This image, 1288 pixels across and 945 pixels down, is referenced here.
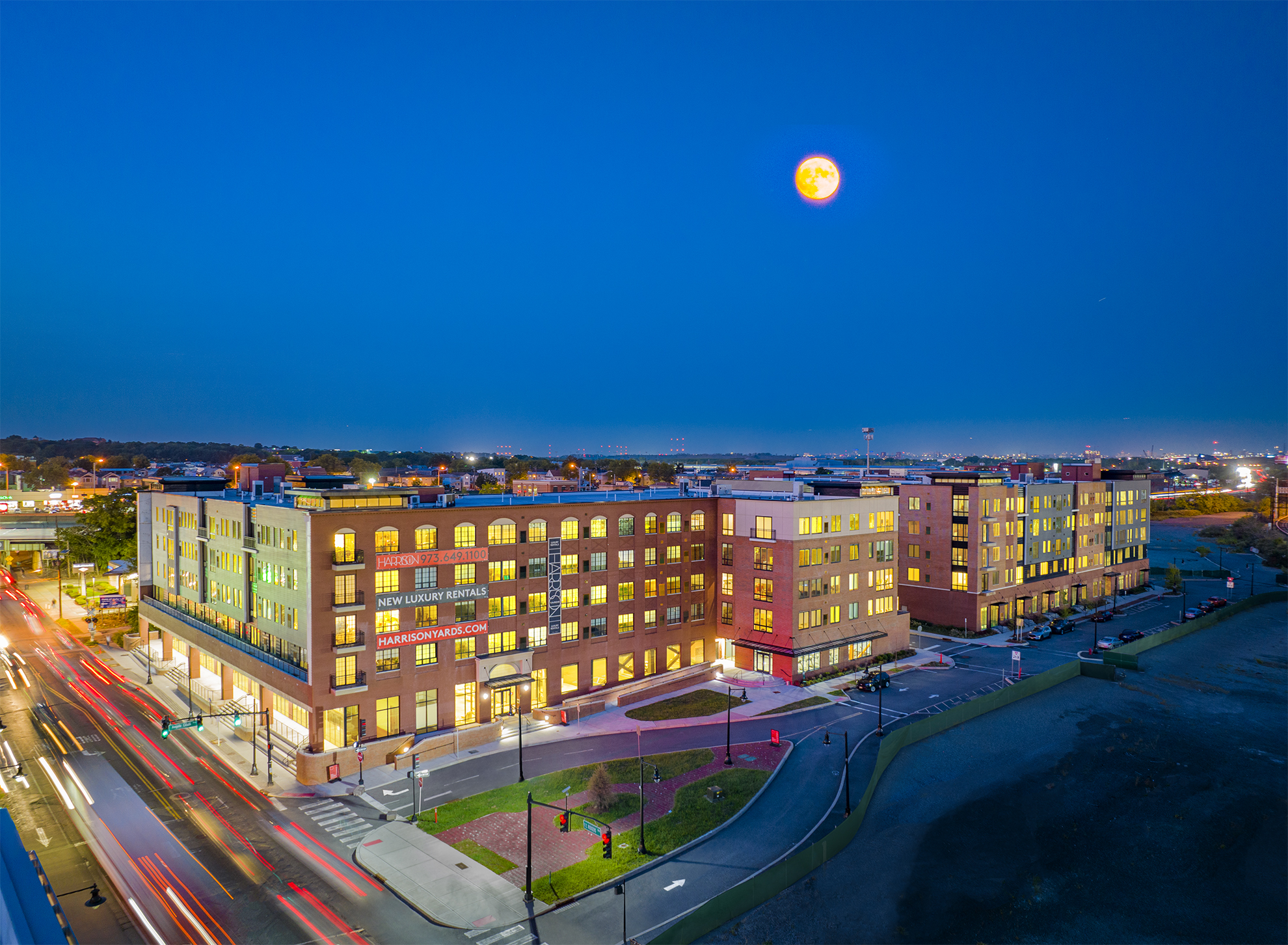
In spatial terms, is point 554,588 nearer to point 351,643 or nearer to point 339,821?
point 351,643

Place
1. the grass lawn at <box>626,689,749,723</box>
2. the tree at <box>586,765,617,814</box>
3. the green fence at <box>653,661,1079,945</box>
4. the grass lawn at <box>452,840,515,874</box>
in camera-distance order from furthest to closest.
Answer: the grass lawn at <box>626,689,749,723</box> < the tree at <box>586,765,617,814</box> < the grass lawn at <box>452,840,515,874</box> < the green fence at <box>653,661,1079,945</box>

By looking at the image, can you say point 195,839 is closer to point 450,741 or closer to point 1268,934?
point 450,741

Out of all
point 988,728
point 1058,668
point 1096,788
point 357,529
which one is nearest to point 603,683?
point 357,529

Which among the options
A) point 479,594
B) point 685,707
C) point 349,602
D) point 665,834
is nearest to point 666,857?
point 665,834

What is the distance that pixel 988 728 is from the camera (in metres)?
59.2

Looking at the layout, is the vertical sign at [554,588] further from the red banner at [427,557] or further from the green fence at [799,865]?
the green fence at [799,865]

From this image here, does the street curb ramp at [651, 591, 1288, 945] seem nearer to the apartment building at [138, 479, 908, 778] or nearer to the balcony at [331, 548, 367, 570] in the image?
the apartment building at [138, 479, 908, 778]

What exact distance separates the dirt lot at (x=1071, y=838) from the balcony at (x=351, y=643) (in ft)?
106

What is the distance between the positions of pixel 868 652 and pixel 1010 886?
39.4 metres

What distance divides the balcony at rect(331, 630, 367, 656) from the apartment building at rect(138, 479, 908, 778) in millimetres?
138

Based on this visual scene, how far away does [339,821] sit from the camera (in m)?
42.9

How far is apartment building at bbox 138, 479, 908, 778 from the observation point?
52.6m

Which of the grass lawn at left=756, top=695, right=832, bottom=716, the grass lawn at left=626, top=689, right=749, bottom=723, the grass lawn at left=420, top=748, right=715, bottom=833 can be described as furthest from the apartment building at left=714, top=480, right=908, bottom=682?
the grass lawn at left=420, top=748, right=715, bottom=833

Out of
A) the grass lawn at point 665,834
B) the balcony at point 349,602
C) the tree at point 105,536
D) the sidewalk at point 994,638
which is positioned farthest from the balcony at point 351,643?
the tree at point 105,536
